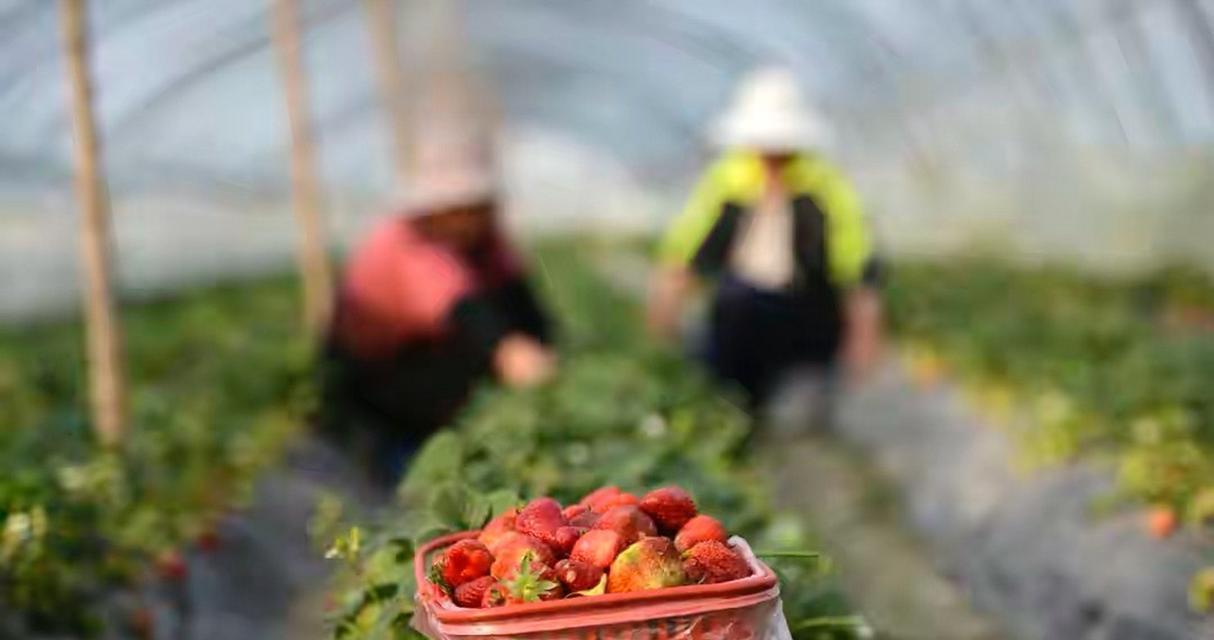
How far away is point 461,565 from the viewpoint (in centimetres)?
242

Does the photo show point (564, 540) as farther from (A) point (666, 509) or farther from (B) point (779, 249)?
(B) point (779, 249)

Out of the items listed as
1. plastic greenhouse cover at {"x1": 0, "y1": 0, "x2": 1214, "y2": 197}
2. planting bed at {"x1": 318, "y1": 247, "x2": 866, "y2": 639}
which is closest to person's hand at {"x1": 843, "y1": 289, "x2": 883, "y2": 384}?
planting bed at {"x1": 318, "y1": 247, "x2": 866, "y2": 639}

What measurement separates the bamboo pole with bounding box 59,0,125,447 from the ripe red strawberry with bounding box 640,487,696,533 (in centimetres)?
306

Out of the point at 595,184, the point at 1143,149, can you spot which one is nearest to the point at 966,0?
the point at 1143,149

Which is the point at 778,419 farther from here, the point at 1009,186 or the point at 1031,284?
the point at 1009,186

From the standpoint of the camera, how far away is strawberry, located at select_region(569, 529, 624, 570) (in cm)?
239

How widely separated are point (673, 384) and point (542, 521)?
13.7 ft

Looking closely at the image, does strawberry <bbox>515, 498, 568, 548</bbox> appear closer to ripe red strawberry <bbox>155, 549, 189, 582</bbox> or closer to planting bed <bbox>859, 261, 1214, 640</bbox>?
planting bed <bbox>859, 261, 1214, 640</bbox>

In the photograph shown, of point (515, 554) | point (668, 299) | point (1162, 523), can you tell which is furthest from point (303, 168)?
point (515, 554)

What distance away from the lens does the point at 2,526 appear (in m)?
3.90

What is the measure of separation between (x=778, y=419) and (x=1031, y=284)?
14.5 feet

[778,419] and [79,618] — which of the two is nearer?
[79,618]

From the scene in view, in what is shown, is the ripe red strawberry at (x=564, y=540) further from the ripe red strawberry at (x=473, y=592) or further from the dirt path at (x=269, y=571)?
the dirt path at (x=269, y=571)

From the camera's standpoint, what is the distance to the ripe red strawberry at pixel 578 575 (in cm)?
236
